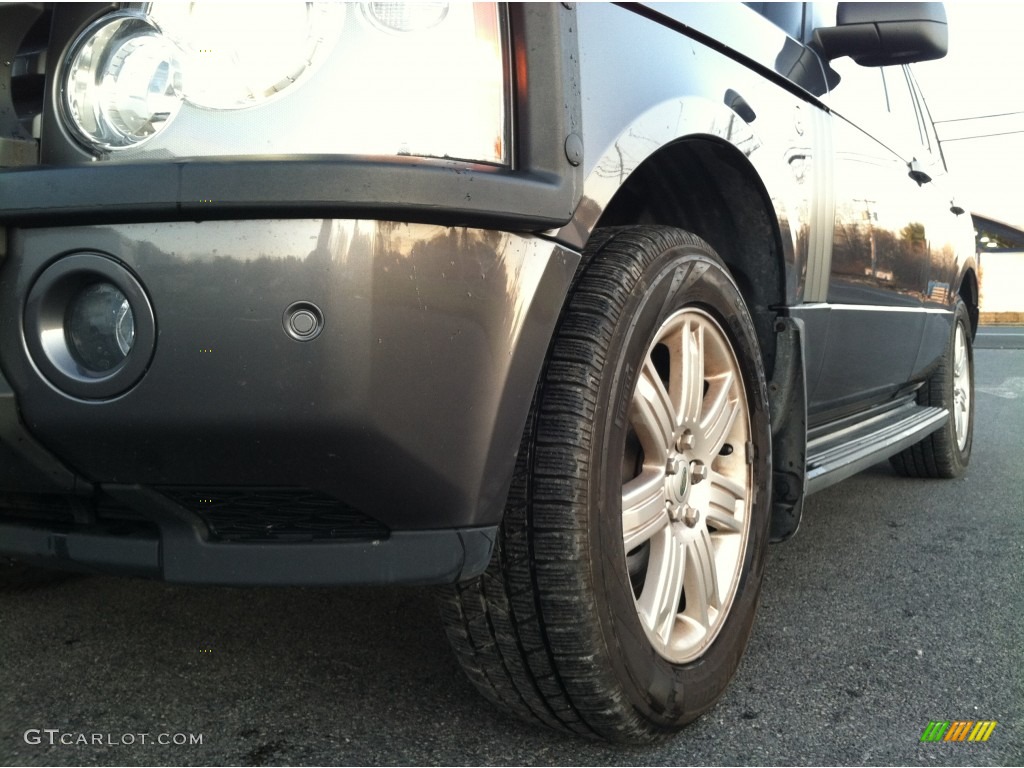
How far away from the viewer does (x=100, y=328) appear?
1240 mm

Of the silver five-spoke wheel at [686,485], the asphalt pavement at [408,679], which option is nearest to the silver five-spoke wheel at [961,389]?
the asphalt pavement at [408,679]

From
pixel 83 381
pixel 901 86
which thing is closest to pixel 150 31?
pixel 83 381

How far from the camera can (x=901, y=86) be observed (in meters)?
3.85

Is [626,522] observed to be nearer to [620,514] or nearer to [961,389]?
[620,514]

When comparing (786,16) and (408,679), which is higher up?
(786,16)

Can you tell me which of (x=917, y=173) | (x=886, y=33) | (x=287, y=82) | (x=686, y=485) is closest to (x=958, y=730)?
(x=686, y=485)

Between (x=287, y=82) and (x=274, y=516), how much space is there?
57 centimetres

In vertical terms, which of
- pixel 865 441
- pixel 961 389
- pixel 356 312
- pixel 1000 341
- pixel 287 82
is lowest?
pixel 1000 341

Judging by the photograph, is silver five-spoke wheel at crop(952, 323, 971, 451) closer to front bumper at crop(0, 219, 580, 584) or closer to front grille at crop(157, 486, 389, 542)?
front bumper at crop(0, 219, 580, 584)

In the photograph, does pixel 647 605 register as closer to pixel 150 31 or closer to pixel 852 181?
pixel 150 31

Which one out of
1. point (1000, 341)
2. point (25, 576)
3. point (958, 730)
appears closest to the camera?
point (958, 730)

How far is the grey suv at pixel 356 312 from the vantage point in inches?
47.0

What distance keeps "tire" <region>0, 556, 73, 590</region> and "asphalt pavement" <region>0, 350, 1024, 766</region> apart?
37 mm

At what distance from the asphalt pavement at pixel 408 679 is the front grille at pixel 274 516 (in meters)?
0.45
